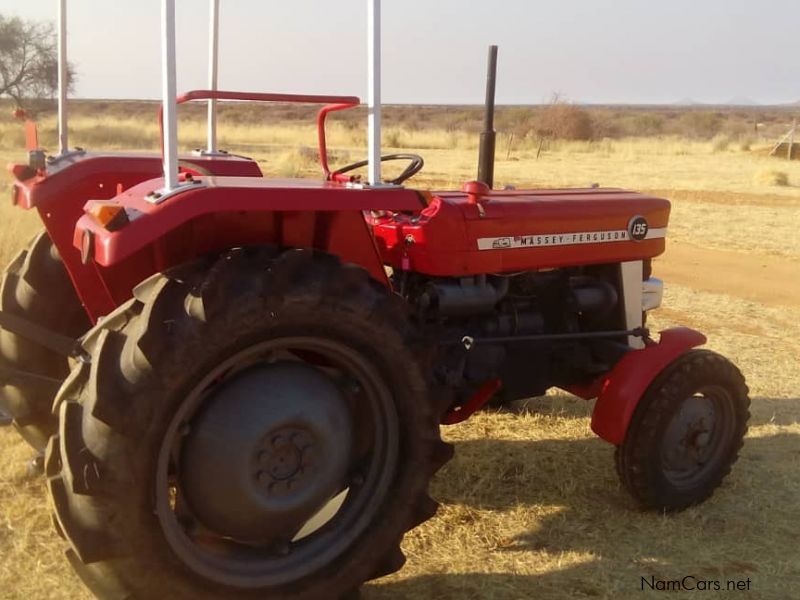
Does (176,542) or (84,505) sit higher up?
(84,505)

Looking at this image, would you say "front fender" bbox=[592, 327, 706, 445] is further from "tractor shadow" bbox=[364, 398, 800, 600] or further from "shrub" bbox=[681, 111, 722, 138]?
"shrub" bbox=[681, 111, 722, 138]

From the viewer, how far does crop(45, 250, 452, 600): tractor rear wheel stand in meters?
2.19

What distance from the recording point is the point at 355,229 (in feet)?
9.01

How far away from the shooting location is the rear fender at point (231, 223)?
2271 mm

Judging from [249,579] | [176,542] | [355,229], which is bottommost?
[249,579]

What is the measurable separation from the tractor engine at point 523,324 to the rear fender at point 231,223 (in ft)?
1.97

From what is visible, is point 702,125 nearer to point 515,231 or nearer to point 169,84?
point 515,231

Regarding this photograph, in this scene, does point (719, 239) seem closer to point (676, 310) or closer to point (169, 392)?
point (676, 310)

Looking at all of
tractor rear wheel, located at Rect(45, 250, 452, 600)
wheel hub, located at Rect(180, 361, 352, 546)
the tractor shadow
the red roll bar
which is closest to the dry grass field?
the tractor shadow

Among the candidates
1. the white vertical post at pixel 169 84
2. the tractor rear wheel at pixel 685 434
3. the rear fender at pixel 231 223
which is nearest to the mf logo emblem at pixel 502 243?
the rear fender at pixel 231 223

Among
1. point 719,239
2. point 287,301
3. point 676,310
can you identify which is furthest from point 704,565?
point 719,239

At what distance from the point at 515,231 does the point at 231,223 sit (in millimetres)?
1310

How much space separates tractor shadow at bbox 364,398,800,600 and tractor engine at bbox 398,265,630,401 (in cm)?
47

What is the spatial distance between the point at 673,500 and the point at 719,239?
8.32 metres
